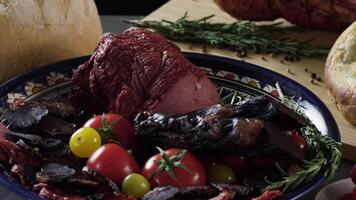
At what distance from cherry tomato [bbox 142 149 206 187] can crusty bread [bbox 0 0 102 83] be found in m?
0.75

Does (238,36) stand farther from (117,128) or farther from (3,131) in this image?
(3,131)

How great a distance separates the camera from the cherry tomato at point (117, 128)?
1755mm

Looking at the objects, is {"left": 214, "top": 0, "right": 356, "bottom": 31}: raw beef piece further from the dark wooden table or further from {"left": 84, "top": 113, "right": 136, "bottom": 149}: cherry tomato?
{"left": 84, "top": 113, "right": 136, "bottom": 149}: cherry tomato

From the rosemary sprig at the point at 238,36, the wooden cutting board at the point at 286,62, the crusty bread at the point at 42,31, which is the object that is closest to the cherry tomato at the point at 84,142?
the crusty bread at the point at 42,31

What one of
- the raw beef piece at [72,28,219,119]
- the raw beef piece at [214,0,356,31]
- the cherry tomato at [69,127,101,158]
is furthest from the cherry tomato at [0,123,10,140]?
the raw beef piece at [214,0,356,31]

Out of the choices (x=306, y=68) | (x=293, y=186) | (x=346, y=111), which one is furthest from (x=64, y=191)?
(x=306, y=68)

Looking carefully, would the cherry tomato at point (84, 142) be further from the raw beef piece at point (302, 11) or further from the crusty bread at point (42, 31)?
the raw beef piece at point (302, 11)

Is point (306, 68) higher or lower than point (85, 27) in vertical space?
lower

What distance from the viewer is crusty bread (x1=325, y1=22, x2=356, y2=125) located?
84.5 inches

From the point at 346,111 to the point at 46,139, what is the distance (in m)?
0.95

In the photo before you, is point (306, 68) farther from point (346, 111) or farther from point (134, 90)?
point (134, 90)

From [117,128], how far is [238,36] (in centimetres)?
109

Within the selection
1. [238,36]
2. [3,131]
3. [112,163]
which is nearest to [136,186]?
[112,163]

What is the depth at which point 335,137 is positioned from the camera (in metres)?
1.78
